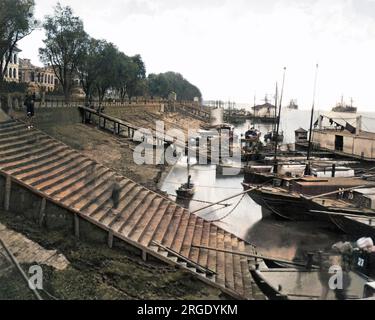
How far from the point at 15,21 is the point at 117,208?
24.1 m

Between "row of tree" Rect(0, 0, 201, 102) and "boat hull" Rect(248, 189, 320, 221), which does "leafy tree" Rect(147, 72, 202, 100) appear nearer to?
"row of tree" Rect(0, 0, 201, 102)

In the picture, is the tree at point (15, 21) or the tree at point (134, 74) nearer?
the tree at point (15, 21)

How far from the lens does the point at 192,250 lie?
47.6ft

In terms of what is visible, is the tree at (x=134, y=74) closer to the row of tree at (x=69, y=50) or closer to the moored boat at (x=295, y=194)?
the row of tree at (x=69, y=50)

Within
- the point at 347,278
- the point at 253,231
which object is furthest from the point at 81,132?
the point at 347,278

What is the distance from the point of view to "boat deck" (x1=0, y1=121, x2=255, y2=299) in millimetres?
12844

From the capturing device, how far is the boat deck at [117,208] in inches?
506

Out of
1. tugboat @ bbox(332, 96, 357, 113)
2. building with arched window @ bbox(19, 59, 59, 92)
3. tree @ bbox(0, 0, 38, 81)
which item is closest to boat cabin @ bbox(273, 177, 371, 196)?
tree @ bbox(0, 0, 38, 81)

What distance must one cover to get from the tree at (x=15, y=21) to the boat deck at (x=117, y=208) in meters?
17.7

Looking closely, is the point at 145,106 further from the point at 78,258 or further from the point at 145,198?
the point at 78,258

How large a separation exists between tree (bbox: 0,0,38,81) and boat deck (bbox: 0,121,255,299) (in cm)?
1766

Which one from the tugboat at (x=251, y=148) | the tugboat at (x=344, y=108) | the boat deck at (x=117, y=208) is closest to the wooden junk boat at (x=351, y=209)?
the boat deck at (x=117, y=208)

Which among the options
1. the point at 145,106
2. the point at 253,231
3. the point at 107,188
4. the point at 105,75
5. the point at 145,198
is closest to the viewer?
the point at 107,188

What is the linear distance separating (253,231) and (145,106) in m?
52.0
